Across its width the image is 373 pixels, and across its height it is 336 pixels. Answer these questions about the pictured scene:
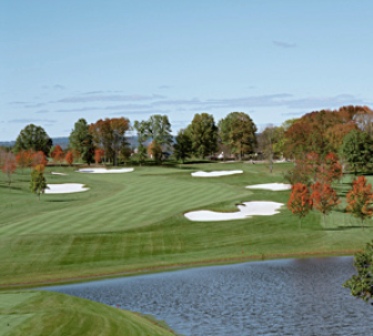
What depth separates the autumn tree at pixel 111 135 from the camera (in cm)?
17488

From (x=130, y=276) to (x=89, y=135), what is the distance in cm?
12237

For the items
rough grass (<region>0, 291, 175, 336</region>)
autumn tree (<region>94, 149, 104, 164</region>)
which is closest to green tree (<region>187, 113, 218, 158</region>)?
autumn tree (<region>94, 149, 104, 164</region>)

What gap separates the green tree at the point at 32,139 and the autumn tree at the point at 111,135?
16.9m

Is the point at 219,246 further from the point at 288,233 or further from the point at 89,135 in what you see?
the point at 89,135

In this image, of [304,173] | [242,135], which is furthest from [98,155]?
[304,173]

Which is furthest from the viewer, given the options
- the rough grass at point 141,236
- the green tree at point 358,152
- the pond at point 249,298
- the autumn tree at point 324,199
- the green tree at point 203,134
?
the green tree at point 203,134

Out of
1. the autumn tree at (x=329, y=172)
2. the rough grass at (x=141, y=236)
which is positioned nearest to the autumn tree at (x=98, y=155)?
the rough grass at (x=141, y=236)

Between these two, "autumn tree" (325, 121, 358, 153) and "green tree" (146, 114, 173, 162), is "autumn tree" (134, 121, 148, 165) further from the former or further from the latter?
"autumn tree" (325, 121, 358, 153)

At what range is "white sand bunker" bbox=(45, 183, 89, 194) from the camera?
104 m

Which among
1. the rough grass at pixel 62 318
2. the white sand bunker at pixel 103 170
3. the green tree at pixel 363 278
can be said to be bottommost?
the rough grass at pixel 62 318

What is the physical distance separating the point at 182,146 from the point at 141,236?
377 feet

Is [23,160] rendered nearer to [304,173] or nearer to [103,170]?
[103,170]

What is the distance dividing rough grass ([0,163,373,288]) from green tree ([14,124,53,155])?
9560 cm

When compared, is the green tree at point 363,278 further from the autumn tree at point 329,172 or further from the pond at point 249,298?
the autumn tree at point 329,172
